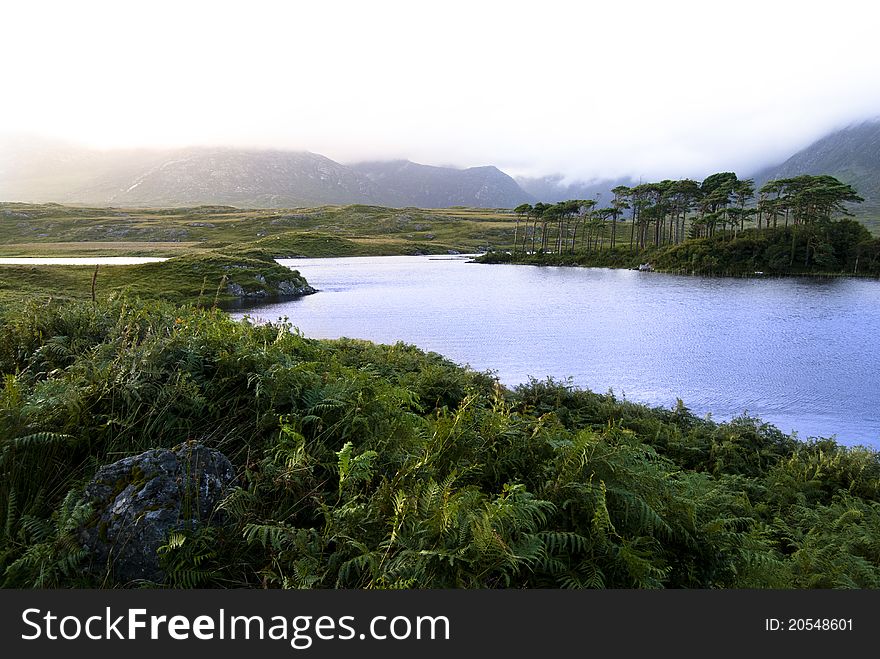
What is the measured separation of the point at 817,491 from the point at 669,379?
12.8 m

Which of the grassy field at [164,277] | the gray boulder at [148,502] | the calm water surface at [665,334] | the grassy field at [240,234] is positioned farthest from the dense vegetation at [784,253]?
the gray boulder at [148,502]

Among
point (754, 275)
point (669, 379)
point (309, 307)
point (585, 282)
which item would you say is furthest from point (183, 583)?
point (754, 275)

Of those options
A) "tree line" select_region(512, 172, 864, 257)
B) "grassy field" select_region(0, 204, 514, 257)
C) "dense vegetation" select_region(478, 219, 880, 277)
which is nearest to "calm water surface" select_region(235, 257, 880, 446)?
"dense vegetation" select_region(478, 219, 880, 277)

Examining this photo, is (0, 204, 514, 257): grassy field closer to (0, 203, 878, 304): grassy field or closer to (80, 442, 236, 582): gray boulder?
(0, 203, 878, 304): grassy field

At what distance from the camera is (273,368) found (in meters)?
→ 5.85

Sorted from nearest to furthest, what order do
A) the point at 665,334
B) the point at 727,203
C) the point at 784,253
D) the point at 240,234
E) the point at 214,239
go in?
the point at 665,334 → the point at 784,253 → the point at 727,203 → the point at 214,239 → the point at 240,234

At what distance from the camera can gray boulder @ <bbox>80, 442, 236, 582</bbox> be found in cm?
389

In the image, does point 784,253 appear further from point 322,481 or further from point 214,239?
point 214,239

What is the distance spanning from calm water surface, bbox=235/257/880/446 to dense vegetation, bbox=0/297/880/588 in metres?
6.42

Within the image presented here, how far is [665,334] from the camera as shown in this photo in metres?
34.4

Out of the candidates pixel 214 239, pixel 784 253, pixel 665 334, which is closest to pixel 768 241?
pixel 784 253

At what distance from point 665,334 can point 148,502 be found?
116 ft

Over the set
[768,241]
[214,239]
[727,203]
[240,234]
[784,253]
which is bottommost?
[784,253]

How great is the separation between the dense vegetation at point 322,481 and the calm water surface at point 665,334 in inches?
253
